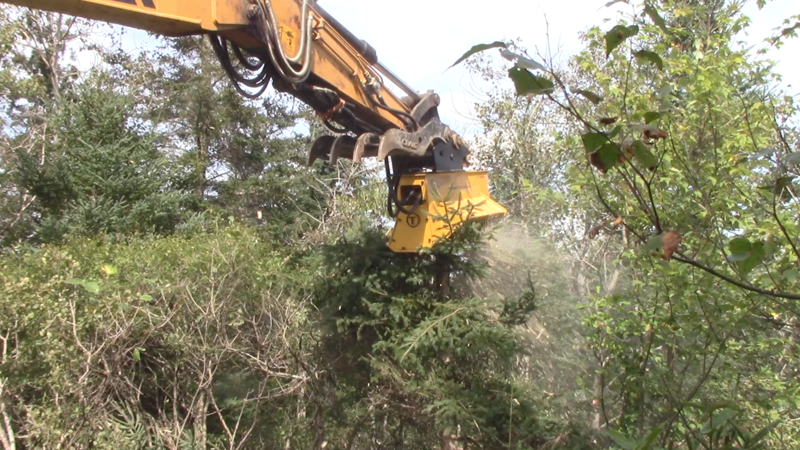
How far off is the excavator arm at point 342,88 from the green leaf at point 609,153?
2845 mm

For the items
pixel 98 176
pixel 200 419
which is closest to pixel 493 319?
pixel 200 419

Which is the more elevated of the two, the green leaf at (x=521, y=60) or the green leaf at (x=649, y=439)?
the green leaf at (x=521, y=60)

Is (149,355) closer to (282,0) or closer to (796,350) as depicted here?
(282,0)

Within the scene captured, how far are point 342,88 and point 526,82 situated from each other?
4.00 metres

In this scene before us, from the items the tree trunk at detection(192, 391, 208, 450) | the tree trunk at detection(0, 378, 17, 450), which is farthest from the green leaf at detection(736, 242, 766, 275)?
the tree trunk at detection(192, 391, 208, 450)

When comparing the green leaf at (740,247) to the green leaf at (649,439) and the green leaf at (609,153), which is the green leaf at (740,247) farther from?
the green leaf at (649,439)

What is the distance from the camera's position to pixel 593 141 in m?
1.24

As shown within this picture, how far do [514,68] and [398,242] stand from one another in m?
4.57

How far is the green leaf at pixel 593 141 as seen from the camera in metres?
1.23

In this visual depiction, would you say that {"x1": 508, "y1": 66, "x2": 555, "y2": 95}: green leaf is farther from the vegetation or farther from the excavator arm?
the excavator arm

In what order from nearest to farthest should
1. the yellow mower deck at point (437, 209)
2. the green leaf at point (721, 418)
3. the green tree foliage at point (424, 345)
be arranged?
the green leaf at point (721, 418) → the green tree foliage at point (424, 345) → the yellow mower deck at point (437, 209)

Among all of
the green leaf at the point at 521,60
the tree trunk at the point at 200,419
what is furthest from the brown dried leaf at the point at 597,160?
the tree trunk at the point at 200,419

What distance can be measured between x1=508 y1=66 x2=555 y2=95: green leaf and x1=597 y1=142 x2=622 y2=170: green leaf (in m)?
0.17

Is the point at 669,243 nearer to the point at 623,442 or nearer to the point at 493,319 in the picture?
the point at 623,442
